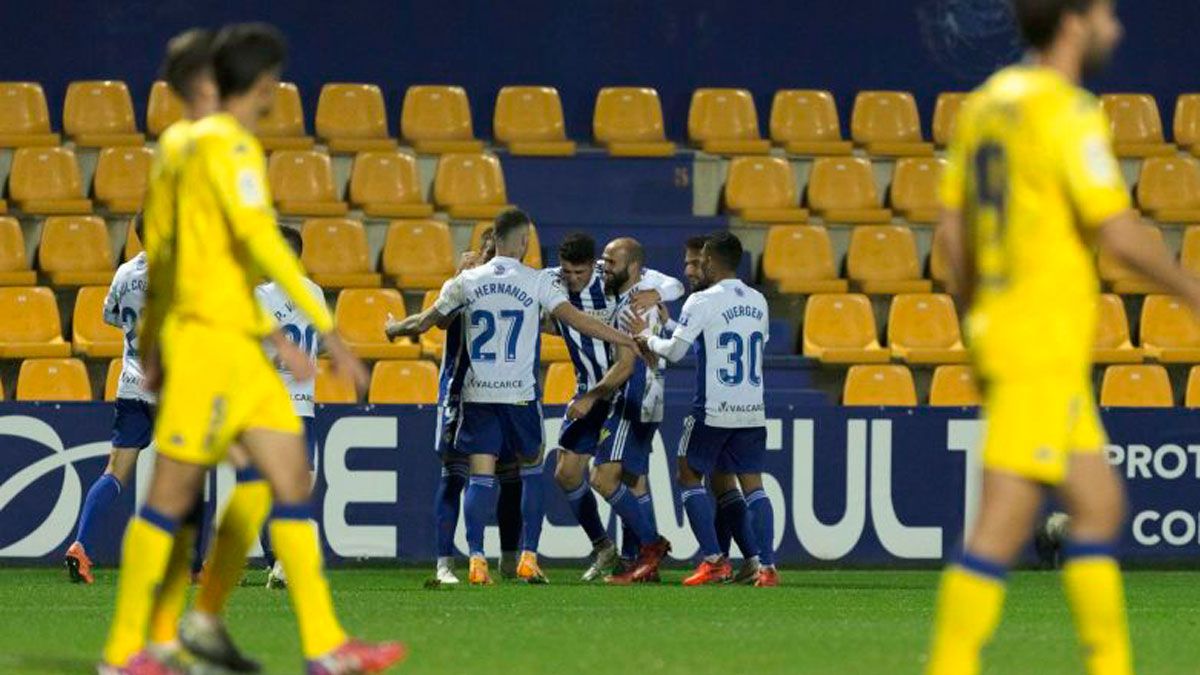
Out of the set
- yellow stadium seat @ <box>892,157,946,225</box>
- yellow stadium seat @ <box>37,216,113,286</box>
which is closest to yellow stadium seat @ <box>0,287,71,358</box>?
yellow stadium seat @ <box>37,216,113,286</box>

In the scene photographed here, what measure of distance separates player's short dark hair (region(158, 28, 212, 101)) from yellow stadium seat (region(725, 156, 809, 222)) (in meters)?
10.9

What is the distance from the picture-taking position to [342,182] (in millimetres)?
17672

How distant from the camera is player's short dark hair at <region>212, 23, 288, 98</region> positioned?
6.63 meters

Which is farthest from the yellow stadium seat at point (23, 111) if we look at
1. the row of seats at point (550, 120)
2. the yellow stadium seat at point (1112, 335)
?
the yellow stadium seat at point (1112, 335)

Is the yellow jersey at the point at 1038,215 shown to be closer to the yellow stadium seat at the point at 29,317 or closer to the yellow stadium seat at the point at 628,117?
the yellow stadium seat at the point at 29,317

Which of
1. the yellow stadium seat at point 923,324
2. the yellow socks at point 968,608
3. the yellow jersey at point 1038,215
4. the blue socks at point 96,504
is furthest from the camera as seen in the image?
the yellow stadium seat at point 923,324

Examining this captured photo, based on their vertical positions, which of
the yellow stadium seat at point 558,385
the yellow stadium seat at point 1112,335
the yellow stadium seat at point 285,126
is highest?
the yellow stadium seat at point 285,126

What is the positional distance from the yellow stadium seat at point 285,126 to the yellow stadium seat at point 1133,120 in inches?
249

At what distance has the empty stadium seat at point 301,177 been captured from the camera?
1695 centimetres

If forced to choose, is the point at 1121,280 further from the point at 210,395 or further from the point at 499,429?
the point at 210,395

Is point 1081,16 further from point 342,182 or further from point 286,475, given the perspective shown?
point 342,182

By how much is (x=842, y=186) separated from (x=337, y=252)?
4.05m

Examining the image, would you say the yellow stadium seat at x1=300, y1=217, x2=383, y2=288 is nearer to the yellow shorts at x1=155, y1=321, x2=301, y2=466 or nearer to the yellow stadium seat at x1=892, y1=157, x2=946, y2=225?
the yellow stadium seat at x1=892, y1=157, x2=946, y2=225

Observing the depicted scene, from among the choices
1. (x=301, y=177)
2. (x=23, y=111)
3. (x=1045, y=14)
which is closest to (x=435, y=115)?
(x=301, y=177)
